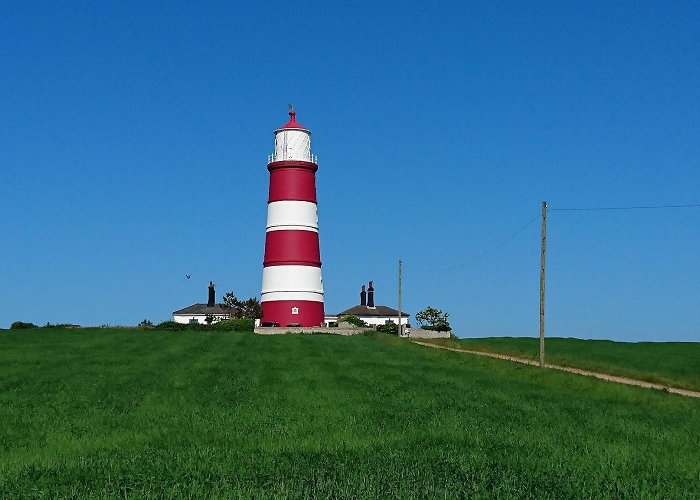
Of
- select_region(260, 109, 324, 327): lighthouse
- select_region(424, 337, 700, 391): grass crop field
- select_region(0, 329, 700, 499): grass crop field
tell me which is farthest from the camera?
select_region(260, 109, 324, 327): lighthouse

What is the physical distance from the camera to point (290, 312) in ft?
231

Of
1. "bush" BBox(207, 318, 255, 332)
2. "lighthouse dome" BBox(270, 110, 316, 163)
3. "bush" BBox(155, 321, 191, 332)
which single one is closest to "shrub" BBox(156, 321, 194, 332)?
"bush" BBox(155, 321, 191, 332)

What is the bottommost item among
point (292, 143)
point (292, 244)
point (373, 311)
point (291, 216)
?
point (373, 311)

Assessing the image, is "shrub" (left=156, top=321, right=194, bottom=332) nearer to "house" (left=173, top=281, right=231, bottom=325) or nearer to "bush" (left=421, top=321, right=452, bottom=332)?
"bush" (left=421, top=321, right=452, bottom=332)

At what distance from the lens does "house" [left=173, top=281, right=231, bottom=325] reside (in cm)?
12138

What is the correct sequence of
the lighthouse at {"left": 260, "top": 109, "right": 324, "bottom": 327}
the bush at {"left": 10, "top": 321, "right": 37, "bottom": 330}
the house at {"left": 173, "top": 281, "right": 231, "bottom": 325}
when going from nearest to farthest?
1. the lighthouse at {"left": 260, "top": 109, "right": 324, "bottom": 327}
2. the bush at {"left": 10, "top": 321, "right": 37, "bottom": 330}
3. the house at {"left": 173, "top": 281, "right": 231, "bottom": 325}

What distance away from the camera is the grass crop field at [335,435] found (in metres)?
10.6

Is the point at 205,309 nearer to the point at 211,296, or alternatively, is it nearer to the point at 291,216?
the point at 211,296

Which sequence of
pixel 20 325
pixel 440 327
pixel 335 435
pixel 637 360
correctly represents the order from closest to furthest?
pixel 335 435
pixel 637 360
pixel 20 325
pixel 440 327

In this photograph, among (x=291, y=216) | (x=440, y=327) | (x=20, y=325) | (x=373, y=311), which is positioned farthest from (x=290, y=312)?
(x=373, y=311)

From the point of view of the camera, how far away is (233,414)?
1800 cm

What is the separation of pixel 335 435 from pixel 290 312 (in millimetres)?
55921

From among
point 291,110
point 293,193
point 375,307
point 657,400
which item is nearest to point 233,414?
point 657,400

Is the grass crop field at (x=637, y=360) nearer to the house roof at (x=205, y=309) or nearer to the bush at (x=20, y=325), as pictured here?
the bush at (x=20, y=325)
